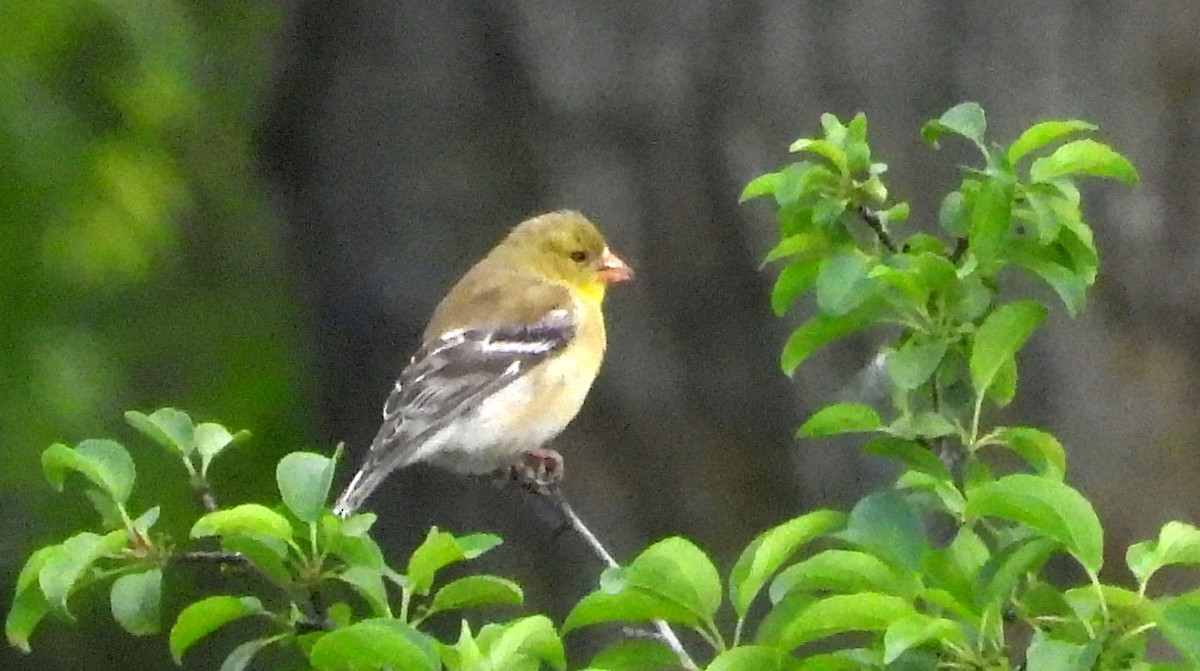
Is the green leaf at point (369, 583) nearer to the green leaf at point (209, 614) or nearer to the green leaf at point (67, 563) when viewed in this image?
the green leaf at point (209, 614)

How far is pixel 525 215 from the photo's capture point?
185 inches

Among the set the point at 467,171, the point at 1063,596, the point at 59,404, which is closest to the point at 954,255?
the point at 1063,596

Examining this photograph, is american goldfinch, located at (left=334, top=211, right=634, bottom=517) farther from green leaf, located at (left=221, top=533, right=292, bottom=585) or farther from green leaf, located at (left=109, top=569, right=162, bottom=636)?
green leaf, located at (left=221, top=533, right=292, bottom=585)

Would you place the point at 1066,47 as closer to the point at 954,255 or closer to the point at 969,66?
the point at 969,66

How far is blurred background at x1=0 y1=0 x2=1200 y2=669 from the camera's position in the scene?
4219mm

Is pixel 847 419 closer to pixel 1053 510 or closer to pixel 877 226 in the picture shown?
pixel 877 226

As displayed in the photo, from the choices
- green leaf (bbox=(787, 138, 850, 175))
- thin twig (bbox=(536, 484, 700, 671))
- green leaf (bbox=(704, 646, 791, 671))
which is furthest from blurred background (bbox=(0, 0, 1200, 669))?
green leaf (bbox=(704, 646, 791, 671))

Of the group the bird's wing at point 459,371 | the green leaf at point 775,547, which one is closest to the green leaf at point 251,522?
the green leaf at point 775,547

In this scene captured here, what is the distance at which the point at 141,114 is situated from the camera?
535 cm

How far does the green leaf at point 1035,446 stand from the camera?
1.84 meters

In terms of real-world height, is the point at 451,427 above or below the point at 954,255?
below

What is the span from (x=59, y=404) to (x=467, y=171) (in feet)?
4.84

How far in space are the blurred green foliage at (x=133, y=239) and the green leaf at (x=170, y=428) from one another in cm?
343

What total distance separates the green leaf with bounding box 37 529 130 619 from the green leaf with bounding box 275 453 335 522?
0.20 meters
